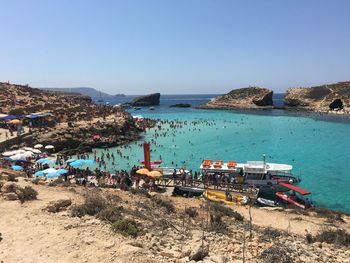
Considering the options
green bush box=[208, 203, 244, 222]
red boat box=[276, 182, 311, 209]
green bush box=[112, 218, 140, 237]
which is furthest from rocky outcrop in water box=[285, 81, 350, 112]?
green bush box=[112, 218, 140, 237]

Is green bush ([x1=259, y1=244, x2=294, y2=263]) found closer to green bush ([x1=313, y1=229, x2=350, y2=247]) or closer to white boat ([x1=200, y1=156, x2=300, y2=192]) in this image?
green bush ([x1=313, y1=229, x2=350, y2=247])

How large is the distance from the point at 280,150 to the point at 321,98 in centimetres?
8734

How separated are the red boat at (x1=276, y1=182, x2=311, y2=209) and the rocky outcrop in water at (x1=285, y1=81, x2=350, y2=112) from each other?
8898 centimetres

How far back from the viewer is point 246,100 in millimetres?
140250

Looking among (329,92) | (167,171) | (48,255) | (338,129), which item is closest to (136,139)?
(167,171)

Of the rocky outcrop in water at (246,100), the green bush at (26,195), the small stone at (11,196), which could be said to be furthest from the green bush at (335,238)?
the rocky outcrop in water at (246,100)

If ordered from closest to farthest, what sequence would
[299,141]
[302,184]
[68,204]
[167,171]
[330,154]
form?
[68,204]
[302,184]
[167,171]
[330,154]
[299,141]

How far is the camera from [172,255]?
11008 millimetres

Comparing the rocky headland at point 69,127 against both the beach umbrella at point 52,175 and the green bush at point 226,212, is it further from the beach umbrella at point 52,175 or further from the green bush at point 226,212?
the green bush at point 226,212

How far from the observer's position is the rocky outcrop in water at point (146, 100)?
543 ft

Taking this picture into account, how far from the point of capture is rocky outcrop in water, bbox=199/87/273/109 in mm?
135250

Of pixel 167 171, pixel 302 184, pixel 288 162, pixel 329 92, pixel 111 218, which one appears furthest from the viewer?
pixel 329 92

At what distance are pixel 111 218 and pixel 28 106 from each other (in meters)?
60.7

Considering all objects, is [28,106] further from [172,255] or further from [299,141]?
[172,255]
